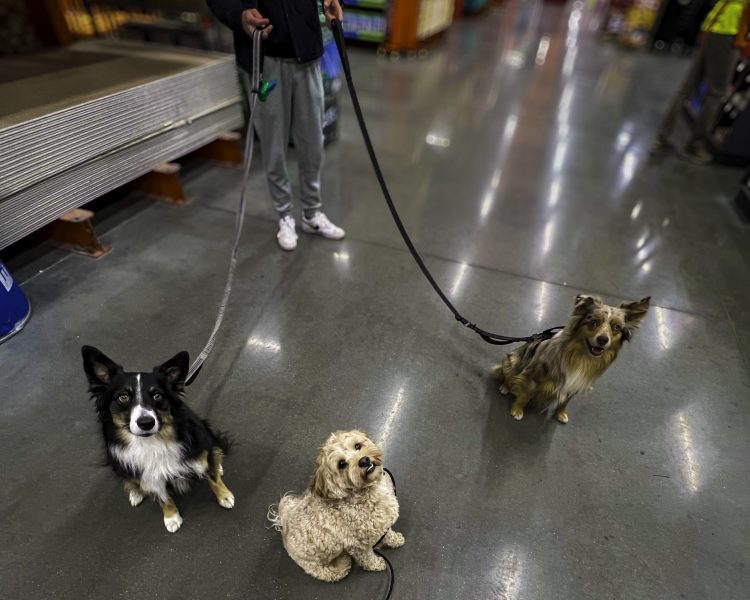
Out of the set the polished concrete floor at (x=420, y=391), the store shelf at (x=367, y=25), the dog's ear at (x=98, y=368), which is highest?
the store shelf at (x=367, y=25)

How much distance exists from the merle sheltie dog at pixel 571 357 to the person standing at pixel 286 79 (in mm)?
1873

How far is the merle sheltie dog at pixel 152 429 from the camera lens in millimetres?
1262

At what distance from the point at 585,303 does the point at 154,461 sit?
1653 mm

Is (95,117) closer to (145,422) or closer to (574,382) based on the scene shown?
(145,422)

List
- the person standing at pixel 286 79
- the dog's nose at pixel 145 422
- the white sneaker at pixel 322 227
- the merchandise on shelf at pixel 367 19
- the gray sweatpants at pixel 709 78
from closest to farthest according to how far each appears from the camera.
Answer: the dog's nose at pixel 145 422 < the person standing at pixel 286 79 < the white sneaker at pixel 322 227 < the gray sweatpants at pixel 709 78 < the merchandise on shelf at pixel 367 19

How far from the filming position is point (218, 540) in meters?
1.55

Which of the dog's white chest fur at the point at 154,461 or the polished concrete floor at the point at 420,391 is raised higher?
the dog's white chest fur at the point at 154,461

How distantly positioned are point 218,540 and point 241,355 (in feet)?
3.08

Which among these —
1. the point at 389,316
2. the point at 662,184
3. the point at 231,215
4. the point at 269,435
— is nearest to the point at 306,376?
the point at 269,435

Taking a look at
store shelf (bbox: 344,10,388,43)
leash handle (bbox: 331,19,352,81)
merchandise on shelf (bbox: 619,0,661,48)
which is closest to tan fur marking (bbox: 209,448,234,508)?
leash handle (bbox: 331,19,352,81)

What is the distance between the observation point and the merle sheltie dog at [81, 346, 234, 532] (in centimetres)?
126

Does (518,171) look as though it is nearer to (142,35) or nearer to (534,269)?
(534,269)

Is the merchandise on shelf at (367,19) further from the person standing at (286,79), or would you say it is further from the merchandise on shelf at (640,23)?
the merchandise on shelf at (640,23)

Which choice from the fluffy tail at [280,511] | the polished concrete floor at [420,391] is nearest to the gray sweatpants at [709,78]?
the polished concrete floor at [420,391]
